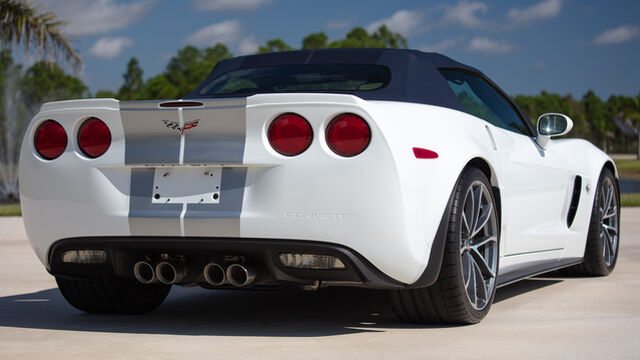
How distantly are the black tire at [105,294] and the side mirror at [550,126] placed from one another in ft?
8.21

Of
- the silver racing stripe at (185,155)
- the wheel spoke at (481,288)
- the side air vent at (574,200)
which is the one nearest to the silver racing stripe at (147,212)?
the silver racing stripe at (185,155)

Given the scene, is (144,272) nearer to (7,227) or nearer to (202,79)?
(7,227)

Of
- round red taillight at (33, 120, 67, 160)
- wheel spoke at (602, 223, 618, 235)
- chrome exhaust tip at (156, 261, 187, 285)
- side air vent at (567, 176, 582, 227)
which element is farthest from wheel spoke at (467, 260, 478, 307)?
wheel spoke at (602, 223, 618, 235)

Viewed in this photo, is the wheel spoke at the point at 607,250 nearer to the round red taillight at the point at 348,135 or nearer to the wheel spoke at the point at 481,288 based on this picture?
the wheel spoke at the point at 481,288

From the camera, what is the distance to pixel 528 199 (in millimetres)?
5000

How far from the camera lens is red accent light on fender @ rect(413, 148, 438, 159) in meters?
3.78

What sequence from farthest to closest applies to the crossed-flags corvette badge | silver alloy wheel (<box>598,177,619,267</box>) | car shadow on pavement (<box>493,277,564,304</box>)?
silver alloy wheel (<box>598,177,619,267</box>), car shadow on pavement (<box>493,277,564,304</box>), the crossed-flags corvette badge

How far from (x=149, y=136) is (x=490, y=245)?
1.78 m

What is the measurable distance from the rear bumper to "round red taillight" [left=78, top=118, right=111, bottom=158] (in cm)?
39

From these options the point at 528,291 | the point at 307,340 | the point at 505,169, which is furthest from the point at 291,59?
the point at 528,291

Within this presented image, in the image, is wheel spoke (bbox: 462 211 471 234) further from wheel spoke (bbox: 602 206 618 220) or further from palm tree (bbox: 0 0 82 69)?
palm tree (bbox: 0 0 82 69)

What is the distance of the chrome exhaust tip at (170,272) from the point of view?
4.03 metres

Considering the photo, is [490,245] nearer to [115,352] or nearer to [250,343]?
[250,343]

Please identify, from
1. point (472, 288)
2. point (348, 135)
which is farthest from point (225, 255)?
Answer: point (472, 288)
